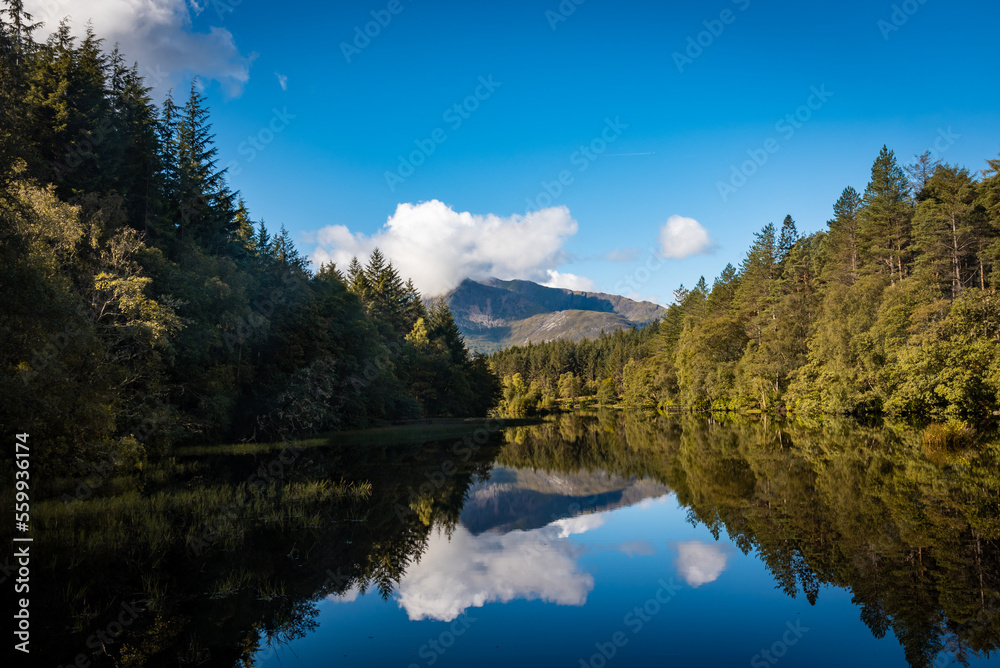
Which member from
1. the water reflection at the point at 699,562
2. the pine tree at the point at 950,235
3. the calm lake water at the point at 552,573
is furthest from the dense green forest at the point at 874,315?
the water reflection at the point at 699,562

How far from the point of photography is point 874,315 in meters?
51.8

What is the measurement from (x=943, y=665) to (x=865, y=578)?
3.57 m

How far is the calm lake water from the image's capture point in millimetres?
9297

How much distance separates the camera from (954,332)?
144ft

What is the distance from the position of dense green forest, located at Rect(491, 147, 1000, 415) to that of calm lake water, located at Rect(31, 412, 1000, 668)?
25935 mm

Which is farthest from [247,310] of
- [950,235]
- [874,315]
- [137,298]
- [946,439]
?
[950,235]

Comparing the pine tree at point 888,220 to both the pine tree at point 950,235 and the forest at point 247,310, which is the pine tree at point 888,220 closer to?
the forest at point 247,310

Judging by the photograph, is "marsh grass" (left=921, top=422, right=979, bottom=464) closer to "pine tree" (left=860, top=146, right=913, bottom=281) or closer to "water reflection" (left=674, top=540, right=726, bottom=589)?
"water reflection" (left=674, top=540, right=726, bottom=589)

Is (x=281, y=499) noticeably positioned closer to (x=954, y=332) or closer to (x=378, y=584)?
(x=378, y=584)

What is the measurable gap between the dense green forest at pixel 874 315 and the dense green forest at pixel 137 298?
46.4 meters

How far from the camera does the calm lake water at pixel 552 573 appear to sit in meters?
9.30

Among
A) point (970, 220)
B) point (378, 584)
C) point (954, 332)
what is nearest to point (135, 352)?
point (378, 584)

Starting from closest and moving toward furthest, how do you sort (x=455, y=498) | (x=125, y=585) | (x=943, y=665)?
(x=943, y=665) → (x=125, y=585) → (x=455, y=498)

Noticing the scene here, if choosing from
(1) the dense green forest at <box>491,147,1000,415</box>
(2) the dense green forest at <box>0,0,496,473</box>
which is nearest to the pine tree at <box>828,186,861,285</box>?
(1) the dense green forest at <box>491,147,1000,415</box>
